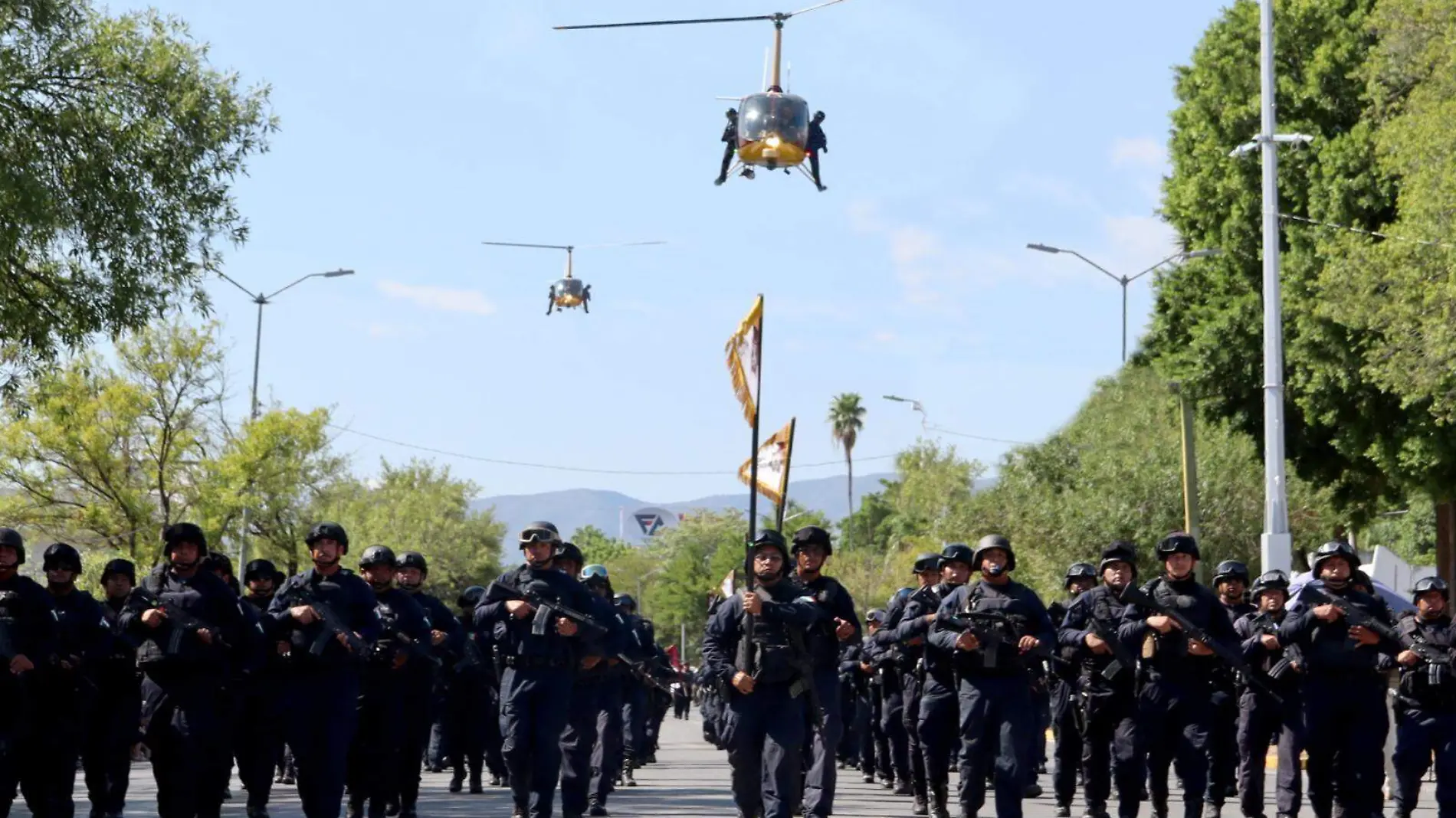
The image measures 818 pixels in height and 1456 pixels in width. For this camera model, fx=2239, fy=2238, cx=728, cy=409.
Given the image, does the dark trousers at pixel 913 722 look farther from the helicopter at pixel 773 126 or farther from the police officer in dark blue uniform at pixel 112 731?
the helicopter at pixel 773 126

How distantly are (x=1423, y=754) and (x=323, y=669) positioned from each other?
732 centimetres

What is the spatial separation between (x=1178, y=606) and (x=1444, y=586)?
201cm

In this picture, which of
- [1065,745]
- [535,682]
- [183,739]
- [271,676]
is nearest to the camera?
[183,739]

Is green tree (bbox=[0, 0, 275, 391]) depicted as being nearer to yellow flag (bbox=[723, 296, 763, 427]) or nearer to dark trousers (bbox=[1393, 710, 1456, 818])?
yellow flag (bbox=[723, 296, 763, 427])

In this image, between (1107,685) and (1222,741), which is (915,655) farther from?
(1222,741)

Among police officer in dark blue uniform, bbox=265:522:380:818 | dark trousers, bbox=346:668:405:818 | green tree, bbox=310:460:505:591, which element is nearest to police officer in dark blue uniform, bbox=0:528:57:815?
police officer in dark blue uniform, bbox=265:522:380:818

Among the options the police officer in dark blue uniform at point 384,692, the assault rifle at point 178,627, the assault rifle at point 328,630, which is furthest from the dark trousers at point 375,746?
the assault rifle at point 178,627

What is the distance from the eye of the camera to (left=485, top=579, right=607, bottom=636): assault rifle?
14273 millimetres

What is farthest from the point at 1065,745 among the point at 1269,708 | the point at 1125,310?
the point at 1125,310

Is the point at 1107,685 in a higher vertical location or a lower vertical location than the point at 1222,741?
higher

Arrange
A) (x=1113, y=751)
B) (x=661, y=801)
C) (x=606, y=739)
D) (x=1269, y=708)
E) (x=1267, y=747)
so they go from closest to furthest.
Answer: (x=1113, y=751) → (x=1269, y=708) → (x=1267, y=747) → (x=606, y=739) → (x=661, y=801)

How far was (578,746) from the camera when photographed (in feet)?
49.0

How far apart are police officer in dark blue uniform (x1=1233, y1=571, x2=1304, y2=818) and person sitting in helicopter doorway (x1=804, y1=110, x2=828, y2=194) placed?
596 inches

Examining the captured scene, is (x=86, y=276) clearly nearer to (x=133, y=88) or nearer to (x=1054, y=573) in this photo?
(x=133, y=88)
